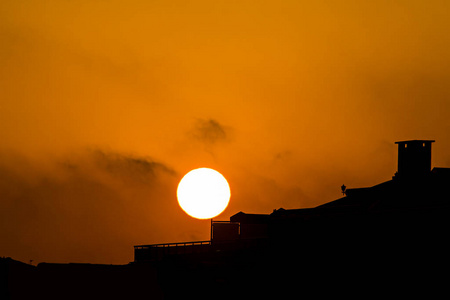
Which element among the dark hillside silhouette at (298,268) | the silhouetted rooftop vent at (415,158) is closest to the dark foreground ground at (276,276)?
the dark hillside silhouette at (298,268)

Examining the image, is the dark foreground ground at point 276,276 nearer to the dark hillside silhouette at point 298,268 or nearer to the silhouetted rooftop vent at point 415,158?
the dark hillside silhouette at point 298,268

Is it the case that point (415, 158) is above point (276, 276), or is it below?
above

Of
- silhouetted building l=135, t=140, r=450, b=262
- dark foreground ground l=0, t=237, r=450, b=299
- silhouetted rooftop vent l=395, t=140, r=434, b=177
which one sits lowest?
dark foreground ground l=0, t=237, r=450, b=299

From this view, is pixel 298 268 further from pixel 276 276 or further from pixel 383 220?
pixel 383 220

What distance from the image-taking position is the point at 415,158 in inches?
1185

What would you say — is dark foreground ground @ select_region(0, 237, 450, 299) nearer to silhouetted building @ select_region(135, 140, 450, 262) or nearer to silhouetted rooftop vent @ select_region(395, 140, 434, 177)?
silhouetted building @ select_region(135, 140, 450, 262)

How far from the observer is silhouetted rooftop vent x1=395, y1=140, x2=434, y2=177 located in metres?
30.0

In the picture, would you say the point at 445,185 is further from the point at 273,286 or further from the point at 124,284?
the point at 124,284

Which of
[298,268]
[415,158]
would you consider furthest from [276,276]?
[415,158]

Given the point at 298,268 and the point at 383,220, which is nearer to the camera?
the point at 383,220

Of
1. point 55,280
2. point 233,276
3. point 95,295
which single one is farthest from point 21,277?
point 233,276

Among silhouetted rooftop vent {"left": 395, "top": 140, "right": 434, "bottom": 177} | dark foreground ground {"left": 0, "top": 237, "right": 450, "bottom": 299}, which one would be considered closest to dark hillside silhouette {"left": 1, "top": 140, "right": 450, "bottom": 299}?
dark foreground ground {"left": 0, "top": 237, "right": 450, "bottom": 299}

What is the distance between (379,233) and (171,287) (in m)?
8.42

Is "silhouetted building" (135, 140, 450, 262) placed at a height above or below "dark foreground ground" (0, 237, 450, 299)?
above
